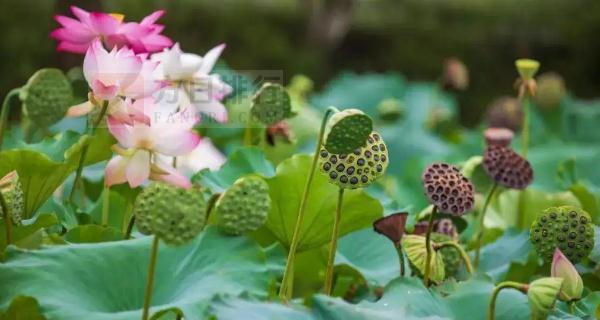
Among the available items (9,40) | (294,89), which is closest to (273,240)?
(294,89)

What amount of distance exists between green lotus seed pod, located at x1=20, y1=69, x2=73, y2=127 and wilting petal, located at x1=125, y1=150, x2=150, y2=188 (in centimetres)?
46

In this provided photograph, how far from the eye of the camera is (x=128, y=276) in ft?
3.86

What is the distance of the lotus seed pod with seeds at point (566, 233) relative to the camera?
1271mm

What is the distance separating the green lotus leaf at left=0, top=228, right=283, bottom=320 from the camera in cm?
110

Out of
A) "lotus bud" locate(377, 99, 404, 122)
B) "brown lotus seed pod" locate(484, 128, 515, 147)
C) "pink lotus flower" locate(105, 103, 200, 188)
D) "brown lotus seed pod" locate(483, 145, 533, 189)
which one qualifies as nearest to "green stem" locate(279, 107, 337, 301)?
"pink lotus flower" locate(105, 103, 200, 188)

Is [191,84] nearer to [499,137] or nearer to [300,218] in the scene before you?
[300,218]

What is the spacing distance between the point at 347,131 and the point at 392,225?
0.61ft

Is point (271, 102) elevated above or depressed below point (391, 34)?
above

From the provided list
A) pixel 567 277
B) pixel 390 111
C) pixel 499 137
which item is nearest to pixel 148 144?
pixel 567 277

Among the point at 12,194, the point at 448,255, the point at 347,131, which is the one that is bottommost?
the point at 448,255

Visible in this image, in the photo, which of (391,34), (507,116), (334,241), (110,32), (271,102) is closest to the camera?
(334,241)

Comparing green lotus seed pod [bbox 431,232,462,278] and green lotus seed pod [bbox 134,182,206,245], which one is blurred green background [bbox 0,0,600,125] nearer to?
green lotus seed pod [bbox 431,232,462,278]

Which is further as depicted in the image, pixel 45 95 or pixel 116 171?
pixel 45 95

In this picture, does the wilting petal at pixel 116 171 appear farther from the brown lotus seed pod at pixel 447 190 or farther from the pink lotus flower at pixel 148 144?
the brown lotus seed pod at pixel 447 190
